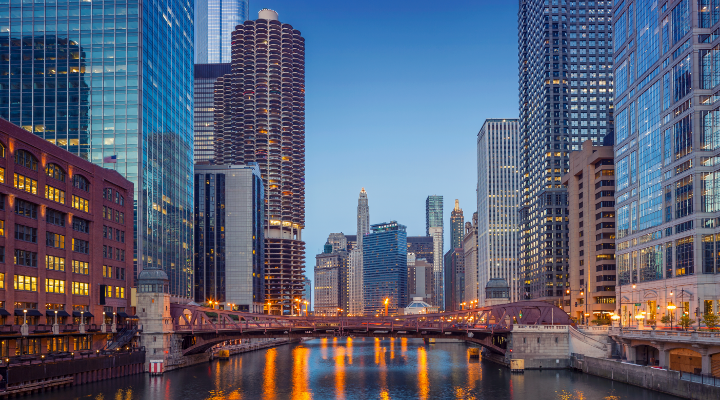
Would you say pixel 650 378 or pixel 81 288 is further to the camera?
pixel 81 288

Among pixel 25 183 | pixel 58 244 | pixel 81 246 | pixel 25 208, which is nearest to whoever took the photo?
pixel 25 183

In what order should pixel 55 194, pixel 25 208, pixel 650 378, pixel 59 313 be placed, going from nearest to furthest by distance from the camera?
pixel 650 378, pixel 25 208, pixel 59 313, pixel 55 194

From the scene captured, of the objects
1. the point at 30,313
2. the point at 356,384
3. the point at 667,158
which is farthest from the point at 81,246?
the point at 667,158

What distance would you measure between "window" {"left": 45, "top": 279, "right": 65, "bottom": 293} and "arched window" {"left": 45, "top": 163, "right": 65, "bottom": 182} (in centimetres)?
1362

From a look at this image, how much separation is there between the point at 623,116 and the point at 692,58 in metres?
34.3

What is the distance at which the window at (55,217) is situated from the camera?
97062 millimetres

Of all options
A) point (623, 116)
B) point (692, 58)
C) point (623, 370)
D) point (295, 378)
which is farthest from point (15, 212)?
point (623, 116)

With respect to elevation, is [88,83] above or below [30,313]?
above

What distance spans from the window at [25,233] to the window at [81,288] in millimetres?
11560

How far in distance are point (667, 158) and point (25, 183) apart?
329ft

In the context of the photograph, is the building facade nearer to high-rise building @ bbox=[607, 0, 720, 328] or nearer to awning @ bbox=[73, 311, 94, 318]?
awning @ bbox=[73, 311, 94, 318]

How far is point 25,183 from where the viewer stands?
90938mm

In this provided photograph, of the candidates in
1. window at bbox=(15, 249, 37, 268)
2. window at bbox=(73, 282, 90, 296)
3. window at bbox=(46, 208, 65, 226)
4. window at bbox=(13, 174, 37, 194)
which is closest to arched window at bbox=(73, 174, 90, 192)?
window at bbox=(46, 208, 65, 226)

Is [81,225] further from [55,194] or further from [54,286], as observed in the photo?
[54,286]
